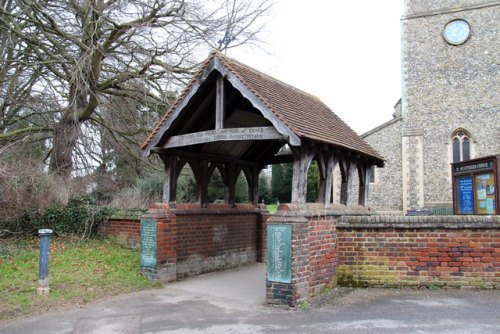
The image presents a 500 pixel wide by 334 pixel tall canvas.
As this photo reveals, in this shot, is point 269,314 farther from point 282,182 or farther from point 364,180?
point 282,182

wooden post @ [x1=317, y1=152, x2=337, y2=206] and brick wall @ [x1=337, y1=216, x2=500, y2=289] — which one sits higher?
wooden post @ [x1=317, y1=152, x2=337, y2=206]

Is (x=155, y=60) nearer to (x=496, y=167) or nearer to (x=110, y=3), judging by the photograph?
(x=110, y=3)

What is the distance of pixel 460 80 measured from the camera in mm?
26203

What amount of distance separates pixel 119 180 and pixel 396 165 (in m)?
16.0

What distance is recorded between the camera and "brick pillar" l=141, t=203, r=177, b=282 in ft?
28.3

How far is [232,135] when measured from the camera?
7902 mm

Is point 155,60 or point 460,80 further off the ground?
point 460,80

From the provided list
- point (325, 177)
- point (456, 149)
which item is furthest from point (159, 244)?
point (456, 149)

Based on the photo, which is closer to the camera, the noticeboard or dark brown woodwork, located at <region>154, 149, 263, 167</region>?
dark brown woodwork, located at <region>154, 149, 263, 167</region>

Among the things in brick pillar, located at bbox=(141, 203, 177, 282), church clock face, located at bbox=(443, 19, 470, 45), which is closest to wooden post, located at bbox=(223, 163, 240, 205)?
brick pillar, located at bbox=(141, 203, 177, 282)

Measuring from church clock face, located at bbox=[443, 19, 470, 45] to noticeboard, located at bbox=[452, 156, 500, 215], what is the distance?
1836 cm

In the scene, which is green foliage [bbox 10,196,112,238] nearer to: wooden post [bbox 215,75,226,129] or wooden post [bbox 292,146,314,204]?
wooden post [bbox 215,75,226,129]

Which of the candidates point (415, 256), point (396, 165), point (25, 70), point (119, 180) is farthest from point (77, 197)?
point (396, 165)

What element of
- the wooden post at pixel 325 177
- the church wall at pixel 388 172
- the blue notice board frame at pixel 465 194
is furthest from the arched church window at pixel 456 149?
the wooden post at pixel 325 177
